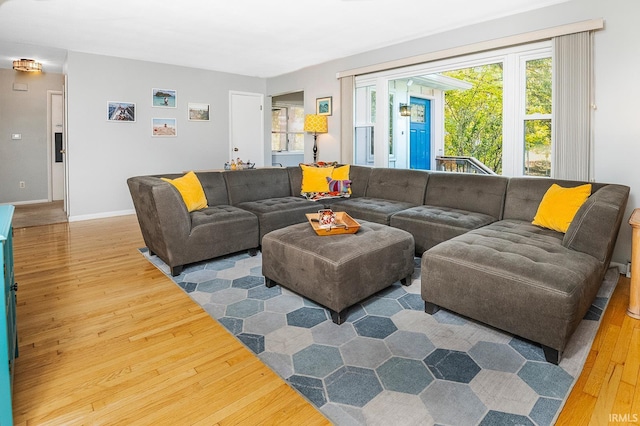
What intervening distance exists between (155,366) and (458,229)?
2498 mm

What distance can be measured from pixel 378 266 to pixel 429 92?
6369 mm

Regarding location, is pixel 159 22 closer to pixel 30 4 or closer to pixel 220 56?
pixel 30 4

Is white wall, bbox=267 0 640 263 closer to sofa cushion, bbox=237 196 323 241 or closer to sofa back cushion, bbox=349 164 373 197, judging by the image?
sofa back cushion, bbox=349 164 373 197

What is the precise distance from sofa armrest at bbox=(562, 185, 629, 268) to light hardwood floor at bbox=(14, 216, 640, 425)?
1.59ft

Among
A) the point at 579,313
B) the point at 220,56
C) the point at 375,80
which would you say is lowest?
the point at 579,313

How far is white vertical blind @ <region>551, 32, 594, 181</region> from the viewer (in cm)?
330

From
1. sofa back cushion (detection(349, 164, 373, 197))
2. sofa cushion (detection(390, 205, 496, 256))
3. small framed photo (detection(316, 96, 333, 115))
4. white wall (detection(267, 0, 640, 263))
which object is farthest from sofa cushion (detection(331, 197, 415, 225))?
small framed photo (detection(316, 96, 333, 115))

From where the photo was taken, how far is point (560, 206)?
2865 millimetres

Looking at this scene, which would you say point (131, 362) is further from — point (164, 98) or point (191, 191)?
point (164, 98)

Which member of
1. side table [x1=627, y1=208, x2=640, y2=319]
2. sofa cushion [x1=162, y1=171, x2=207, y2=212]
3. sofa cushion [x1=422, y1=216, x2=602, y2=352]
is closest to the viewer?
sofa cushion [x1=422, y1=216, x2=602, y2=352]

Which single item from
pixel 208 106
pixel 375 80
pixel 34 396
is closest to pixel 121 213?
pixel 208 106

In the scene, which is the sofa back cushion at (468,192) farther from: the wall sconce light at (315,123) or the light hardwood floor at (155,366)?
the wall sconce light at (315,123)

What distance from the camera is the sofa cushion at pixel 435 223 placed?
3.27 metres

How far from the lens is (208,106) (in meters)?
6.67
